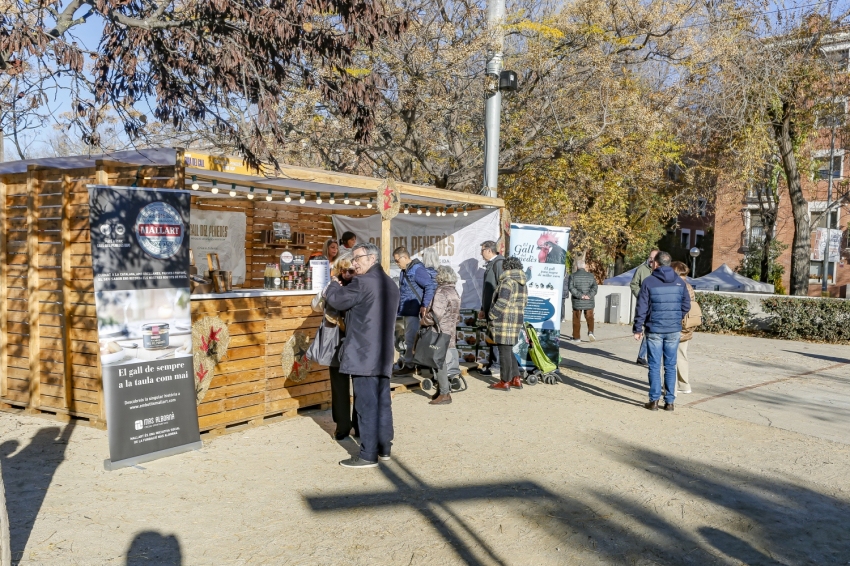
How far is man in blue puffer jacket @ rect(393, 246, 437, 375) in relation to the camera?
874 cm

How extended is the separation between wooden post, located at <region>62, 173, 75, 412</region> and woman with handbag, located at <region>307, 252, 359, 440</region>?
7.88 ft

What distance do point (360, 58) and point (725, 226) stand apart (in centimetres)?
3045

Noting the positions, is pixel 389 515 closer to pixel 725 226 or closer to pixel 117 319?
pixel 117 319

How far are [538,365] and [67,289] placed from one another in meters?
5.83

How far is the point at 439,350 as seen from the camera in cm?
816

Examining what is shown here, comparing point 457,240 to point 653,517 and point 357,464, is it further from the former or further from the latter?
point 653,517

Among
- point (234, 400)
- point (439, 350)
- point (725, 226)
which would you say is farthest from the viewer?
point (725, 226)

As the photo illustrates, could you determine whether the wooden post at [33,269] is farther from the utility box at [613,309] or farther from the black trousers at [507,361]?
the utility box at [613,309]

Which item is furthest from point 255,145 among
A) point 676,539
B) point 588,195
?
point 588,195

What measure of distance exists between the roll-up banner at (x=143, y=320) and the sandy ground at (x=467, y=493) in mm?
254

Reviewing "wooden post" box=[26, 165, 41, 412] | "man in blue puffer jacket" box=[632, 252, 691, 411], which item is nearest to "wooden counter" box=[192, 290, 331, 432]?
"wooden post" box=[26, 165, 41, 412]

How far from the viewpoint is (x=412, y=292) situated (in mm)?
9109

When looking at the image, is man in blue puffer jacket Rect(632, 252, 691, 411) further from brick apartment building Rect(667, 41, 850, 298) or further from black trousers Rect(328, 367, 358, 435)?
brick apartment building Rect(667, 41, 850, 298)

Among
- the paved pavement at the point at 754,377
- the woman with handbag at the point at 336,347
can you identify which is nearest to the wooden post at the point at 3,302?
the woman with handbag at the point at 336,347
